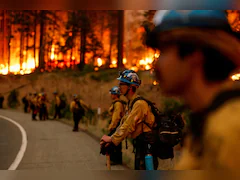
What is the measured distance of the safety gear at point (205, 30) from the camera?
4.30 ft

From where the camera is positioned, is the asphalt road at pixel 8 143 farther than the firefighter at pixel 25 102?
No

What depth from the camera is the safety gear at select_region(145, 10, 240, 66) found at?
131 cm

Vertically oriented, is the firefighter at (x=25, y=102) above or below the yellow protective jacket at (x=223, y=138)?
above

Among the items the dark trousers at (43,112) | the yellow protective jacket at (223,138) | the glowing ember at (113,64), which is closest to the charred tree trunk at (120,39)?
the glowing ember at (113,64)

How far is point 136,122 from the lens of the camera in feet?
14.2

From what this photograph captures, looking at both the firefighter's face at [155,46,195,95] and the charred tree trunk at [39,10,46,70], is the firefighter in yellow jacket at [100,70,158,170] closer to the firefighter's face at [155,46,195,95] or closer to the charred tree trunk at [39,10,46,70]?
the firefighter's face at [155,46,195,95]

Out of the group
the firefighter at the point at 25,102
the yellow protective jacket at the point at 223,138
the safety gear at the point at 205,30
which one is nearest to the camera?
the yellow protective jacket at the point at 223,138

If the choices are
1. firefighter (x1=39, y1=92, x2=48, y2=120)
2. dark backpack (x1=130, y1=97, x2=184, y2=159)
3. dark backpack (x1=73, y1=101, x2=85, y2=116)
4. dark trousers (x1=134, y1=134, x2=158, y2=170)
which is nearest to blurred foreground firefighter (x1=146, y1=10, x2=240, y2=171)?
dark backpack (x1=130, y1=97, x2=184, y2=159)

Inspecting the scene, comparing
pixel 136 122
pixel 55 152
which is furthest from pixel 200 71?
pixel 55 152

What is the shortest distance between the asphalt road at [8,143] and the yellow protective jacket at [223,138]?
24.3 feet

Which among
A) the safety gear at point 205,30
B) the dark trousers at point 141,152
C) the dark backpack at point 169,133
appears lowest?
the dark trousers at point 141,152

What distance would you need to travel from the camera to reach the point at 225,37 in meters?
1.33

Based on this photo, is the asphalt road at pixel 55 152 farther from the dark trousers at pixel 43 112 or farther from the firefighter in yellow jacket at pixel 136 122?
the dark trousers at pixel 43 112

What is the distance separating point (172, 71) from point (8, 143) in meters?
11.5
